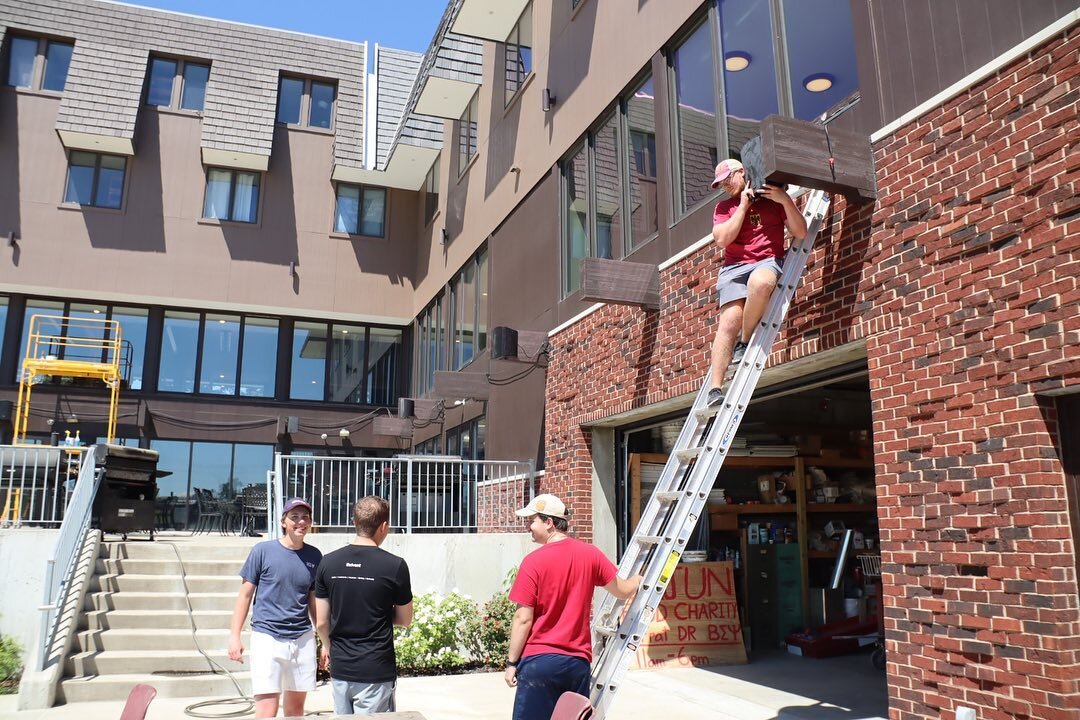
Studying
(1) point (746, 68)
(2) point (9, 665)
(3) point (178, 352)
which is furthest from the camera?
(3) point (178, 352)

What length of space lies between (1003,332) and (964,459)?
0.76 m

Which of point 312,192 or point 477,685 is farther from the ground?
point 312,192

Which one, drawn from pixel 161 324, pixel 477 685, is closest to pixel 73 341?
pixel 161 324

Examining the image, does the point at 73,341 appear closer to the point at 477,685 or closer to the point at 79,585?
the point at 79,585

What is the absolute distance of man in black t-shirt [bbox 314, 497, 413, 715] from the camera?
179 inches

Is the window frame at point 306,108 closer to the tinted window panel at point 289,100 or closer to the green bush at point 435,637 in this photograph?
the tinted window panel at point 289,100

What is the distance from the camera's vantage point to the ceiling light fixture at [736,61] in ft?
25.5

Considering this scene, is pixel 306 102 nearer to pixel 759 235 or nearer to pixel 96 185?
pixel 96 185

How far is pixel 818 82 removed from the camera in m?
6.82

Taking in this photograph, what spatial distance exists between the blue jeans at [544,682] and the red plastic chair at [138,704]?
5.57ft


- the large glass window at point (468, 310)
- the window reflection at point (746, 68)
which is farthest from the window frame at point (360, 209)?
the window reflection at point (746, 68)

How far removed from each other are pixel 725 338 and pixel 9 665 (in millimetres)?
8425

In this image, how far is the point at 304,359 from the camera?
22.0m

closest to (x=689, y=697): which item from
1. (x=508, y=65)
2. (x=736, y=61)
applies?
(x=736, y=61)
